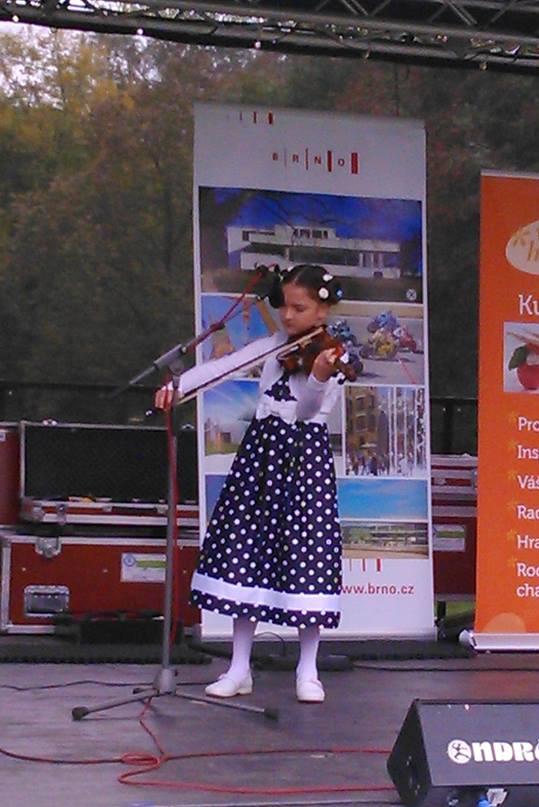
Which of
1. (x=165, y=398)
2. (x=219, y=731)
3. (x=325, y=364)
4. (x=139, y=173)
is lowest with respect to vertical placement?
(x=219, y=731)

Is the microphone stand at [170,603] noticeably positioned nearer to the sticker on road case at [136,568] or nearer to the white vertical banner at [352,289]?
the white vertical banner at [352,289]

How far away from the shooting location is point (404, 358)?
6473mm

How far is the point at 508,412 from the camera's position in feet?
21.1

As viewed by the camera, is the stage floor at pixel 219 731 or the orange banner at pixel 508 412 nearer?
the stage floor at pixel 219 731

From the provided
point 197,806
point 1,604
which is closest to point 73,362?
point 1,604

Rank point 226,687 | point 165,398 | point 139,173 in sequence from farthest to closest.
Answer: point 139,173 < point 226,687 < point 165,398

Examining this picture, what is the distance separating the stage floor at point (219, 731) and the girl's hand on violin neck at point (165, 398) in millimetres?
995

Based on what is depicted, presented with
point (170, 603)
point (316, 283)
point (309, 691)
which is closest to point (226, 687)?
point (309, 691)

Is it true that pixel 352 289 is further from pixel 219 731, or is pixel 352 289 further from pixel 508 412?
pixel 219 731

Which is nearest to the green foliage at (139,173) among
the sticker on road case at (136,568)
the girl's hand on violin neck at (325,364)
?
the sticker on road case at (136,568)

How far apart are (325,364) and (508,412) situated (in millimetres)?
2146

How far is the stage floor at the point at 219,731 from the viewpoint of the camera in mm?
3717

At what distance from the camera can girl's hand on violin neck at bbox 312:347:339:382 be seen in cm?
444

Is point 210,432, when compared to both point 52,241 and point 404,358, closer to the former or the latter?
point 404,358
